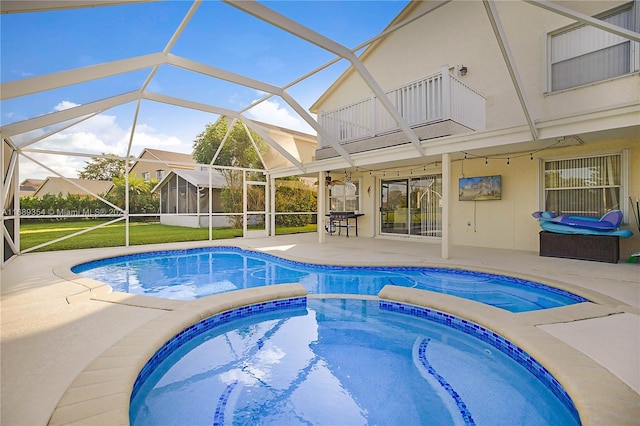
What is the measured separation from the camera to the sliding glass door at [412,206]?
995 cm

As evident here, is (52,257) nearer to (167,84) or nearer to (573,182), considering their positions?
(167,84)

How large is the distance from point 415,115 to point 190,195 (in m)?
12.9

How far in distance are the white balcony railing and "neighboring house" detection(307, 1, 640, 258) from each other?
30 millimetres

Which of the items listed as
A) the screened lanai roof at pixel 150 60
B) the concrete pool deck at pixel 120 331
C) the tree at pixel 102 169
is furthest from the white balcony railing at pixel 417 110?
the tree at pixel 102 169

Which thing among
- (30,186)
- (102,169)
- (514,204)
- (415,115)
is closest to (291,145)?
(415,115)

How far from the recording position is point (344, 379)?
2.92 metres

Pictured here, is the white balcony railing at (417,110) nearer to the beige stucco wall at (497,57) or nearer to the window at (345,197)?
the beige stucco wall at (497,57)

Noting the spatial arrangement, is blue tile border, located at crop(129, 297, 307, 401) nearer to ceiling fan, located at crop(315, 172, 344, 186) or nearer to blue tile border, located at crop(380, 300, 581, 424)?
blue tile border, located at crop(380, 300, 581, 424)

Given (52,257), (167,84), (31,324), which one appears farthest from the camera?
(52,257)

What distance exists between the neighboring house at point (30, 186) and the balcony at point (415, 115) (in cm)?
889

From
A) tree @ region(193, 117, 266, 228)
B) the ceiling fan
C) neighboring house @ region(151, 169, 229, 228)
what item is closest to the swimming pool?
the ceiling fan

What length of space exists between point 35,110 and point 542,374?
8184mm

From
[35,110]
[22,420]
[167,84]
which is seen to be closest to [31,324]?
[22,420]

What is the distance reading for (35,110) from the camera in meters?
5.71
